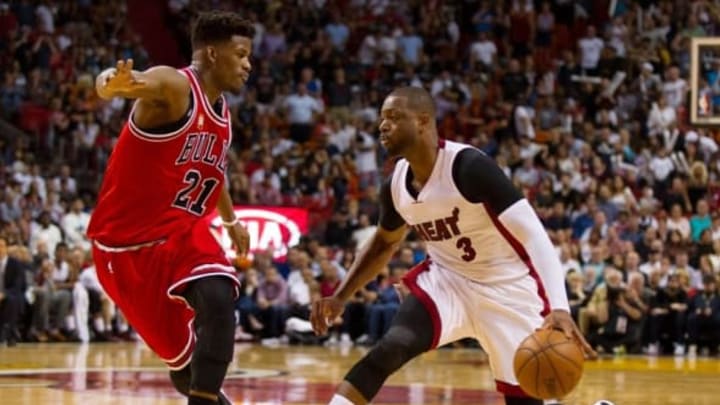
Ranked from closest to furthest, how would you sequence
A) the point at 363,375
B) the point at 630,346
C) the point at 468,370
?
the point at 363,375 < the point at 468,370 < the point at 630,346

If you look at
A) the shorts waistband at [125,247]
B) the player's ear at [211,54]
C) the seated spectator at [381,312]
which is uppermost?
the player's ear at [211,54]

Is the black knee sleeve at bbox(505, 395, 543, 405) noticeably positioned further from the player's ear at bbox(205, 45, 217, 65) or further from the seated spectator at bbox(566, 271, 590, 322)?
the seated spectator at bbox(566, 271, 590, 322)

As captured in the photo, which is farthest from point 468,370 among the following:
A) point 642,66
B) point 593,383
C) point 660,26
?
point 660,26

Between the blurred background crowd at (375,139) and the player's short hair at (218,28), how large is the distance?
32.9 feet

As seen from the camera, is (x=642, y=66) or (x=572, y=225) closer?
(x=572, y=225)

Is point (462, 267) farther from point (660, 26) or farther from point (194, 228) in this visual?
point (660, 26)

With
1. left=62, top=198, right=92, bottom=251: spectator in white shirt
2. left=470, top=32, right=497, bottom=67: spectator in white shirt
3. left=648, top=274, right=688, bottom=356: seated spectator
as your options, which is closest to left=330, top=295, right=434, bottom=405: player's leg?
left=648, top=274, right=688, bottom=356: seated spectator

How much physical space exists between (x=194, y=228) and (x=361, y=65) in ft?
60.1

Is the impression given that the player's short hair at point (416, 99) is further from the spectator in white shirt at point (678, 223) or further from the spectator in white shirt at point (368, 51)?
the spectator in white shirt at point (368, 51)

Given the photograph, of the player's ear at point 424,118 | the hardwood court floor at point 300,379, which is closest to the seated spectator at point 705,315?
the hardwood court floor at point 300,379

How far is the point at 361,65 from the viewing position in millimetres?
24562

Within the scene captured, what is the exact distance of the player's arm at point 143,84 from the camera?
5.81 m

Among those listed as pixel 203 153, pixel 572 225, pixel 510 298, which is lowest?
pixel 572 225

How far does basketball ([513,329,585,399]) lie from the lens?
584 cm
